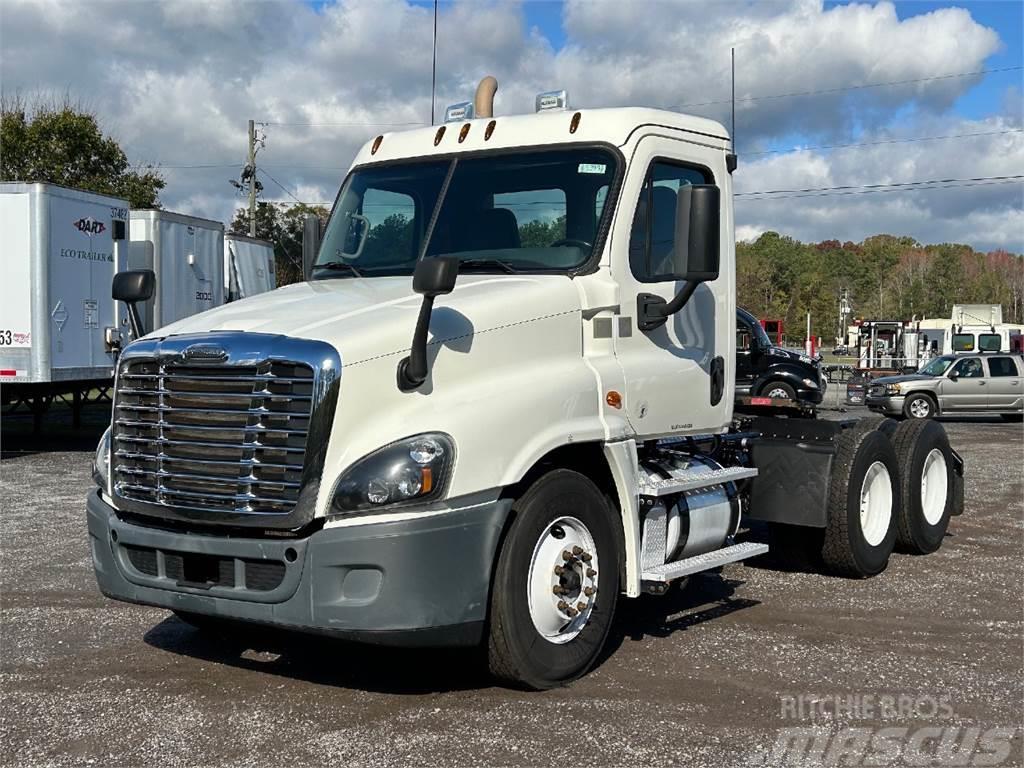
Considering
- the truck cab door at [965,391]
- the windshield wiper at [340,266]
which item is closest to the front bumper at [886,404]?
the truck cab door at [965,391]

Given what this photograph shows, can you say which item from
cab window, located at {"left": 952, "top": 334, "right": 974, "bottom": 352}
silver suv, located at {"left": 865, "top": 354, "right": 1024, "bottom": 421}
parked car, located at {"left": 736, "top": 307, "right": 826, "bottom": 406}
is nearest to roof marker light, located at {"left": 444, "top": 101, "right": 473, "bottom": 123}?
parked car, located at {"left": 736, "top": 307, "right": 826, "bottom": 406}

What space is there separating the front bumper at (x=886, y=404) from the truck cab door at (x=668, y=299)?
2099cm

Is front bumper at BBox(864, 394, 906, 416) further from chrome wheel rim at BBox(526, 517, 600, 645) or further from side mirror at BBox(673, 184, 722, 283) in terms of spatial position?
chrome wheel rim at BBox(526, 517, 600, 645)

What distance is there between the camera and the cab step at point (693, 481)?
602 cm

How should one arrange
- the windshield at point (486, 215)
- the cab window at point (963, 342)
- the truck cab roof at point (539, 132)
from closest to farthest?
the windshield at point (486, 215), the truck cab roof at point (539, 132), the cab window at point (963, 342)

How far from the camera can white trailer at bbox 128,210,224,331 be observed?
17734 mm

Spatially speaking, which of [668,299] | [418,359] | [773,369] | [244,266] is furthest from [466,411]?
[773,369]

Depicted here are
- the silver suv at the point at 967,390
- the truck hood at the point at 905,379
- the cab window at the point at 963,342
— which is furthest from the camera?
the cab window at the point at 963,342

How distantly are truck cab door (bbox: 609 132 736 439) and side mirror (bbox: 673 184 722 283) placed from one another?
276 mm

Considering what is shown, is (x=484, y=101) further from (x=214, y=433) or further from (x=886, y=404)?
(x=886, y=404)

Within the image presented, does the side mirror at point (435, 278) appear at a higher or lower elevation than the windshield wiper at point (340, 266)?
lower

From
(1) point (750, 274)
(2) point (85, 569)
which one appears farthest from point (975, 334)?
(2) point (85, 569)

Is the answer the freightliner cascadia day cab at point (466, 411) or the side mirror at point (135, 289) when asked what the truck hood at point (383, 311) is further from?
the side mirror at point (135, 289)

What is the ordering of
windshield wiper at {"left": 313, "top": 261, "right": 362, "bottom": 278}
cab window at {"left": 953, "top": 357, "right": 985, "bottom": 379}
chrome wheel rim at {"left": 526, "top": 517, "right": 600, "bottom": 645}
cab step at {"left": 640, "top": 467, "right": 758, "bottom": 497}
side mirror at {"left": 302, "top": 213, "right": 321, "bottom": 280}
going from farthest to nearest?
cab window at {"left": 953, "top": 357, "right": 985, "bottom": 379} < side mirror at {"left": 302, "top": 213, "right": 321, "bottom": 280} < windshield wiper at {"left": 313, "top": 261, "right": 362, "bottom": 278} < cab step at {"left": 640, "top": 467, "right": 758, "bottom": 497} < chrome wheel rim at {"left": 526, "top": 517, "right": 600, "bottom": 645}
